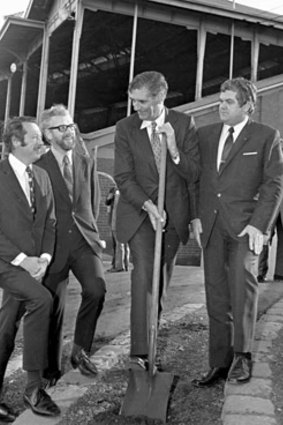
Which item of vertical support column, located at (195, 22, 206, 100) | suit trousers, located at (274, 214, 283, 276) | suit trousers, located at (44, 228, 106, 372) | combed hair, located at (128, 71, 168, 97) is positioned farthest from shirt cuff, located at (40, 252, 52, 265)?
vertical support column, located at (195, 22, 206, 100)

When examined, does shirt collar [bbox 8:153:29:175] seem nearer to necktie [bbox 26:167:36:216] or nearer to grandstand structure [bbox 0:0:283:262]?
necktie [bbox 26:167:36:216]

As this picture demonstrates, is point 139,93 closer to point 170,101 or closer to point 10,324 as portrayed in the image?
point 10,324

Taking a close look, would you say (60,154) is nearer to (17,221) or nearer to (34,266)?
(17,221)

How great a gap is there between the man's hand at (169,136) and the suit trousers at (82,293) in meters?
0.98

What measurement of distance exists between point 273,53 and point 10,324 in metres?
20.5

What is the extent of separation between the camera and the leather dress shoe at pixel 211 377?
3793 millimetres

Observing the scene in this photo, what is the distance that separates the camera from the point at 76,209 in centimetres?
431

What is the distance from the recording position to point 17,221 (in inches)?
144

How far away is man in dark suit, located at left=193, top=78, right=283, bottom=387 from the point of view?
3732mm

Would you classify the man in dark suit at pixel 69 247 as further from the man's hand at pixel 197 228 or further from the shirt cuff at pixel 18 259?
the man's hand at pixel 197 228

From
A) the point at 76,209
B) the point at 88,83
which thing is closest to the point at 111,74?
the point at 88,83

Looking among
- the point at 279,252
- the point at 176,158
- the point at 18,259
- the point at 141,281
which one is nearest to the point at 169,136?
the point at 176,158

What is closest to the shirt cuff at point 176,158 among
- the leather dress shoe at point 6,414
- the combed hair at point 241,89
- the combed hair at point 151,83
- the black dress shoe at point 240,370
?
the combed hair at point 151,83

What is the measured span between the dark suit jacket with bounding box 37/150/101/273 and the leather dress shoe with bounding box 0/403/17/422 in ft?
3.10
